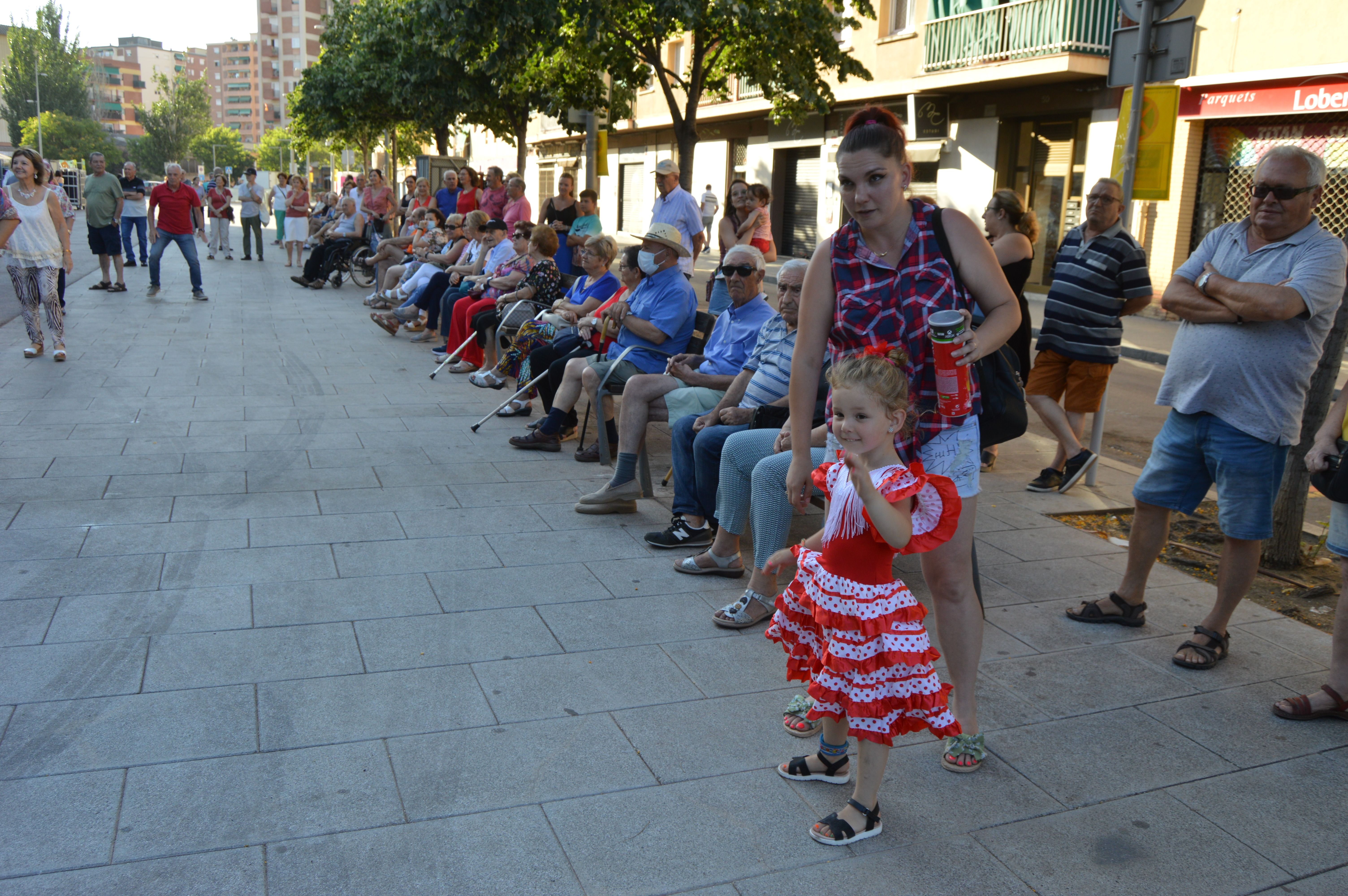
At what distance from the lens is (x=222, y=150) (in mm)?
126188

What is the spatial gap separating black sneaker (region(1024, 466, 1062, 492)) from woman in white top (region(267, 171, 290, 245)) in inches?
765

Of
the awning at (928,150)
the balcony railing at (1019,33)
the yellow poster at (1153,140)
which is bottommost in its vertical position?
the yellow poster at (1153,140)

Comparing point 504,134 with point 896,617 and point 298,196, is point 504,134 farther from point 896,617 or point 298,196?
point 896,617

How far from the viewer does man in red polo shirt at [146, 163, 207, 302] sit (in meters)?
15.5

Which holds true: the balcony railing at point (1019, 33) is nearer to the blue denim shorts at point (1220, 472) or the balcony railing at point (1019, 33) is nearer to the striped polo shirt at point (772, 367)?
the striped polo shirt at point (772, 367)

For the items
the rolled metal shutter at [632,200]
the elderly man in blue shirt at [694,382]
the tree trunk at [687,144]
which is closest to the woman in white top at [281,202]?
the tree trunk at [687,144]

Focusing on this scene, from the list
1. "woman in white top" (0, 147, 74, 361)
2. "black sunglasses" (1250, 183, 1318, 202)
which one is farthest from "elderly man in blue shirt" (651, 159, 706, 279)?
"black sunglasses" (1250, 183, 1318, 202)

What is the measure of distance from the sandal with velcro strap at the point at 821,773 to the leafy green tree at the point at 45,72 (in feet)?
371

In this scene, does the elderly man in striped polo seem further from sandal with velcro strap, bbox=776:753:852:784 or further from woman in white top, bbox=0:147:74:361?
woman in white top, bbox=0:147:74:361

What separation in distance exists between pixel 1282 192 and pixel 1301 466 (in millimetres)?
1930

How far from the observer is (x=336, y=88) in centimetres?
3259

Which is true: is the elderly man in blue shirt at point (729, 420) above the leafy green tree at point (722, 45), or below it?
below

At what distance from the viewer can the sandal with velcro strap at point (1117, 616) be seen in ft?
14.3

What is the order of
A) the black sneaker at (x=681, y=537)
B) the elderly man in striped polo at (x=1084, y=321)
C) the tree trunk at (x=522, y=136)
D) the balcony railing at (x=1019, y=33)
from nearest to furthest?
the black sneaker at (x=681, y=537) < the elderly man in striped polo at (x=1084, y=321) < the balcony railing at (x=1019, y=33) < the tree trunk at (x=522, y=136)
